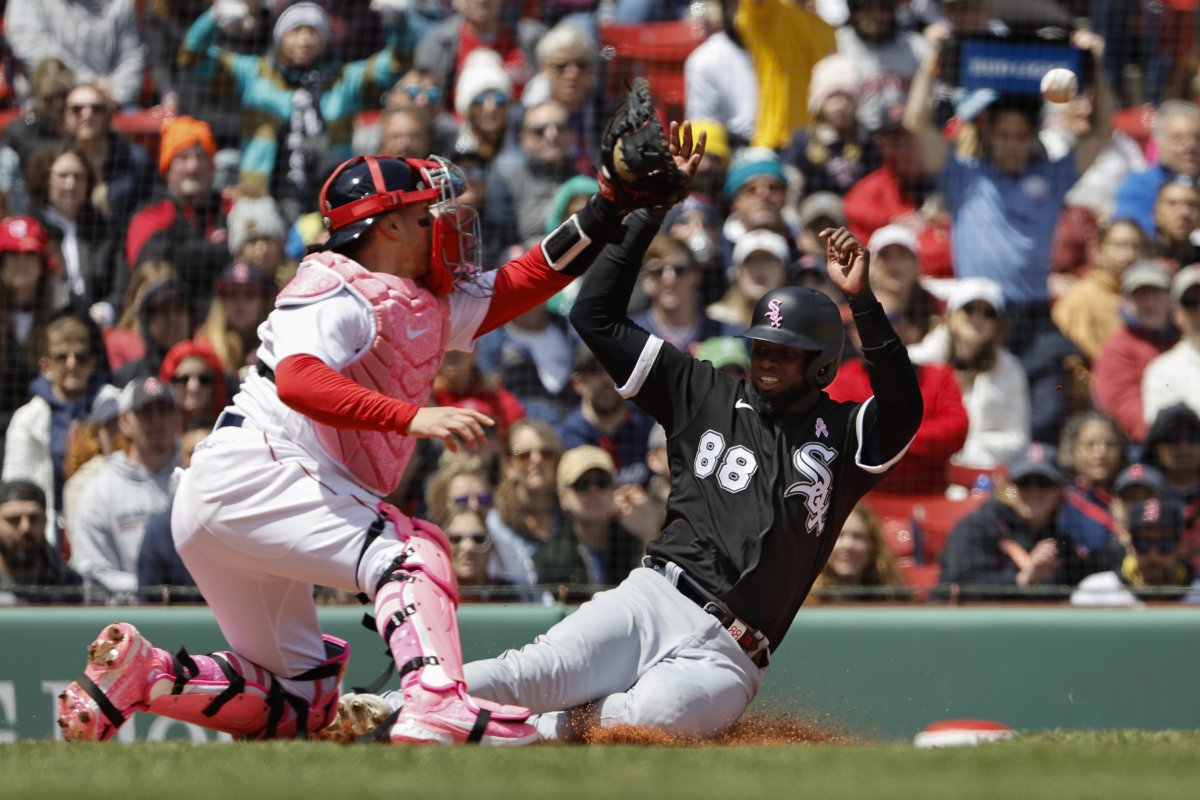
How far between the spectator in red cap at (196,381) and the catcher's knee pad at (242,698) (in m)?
3.04

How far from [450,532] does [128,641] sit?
8.67 feet

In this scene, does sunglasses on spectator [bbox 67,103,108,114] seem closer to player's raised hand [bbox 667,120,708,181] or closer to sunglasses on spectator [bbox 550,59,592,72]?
sunglasses on spectator [bbox 550,59,592,72]

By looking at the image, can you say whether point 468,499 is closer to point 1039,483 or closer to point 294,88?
point 1039,483

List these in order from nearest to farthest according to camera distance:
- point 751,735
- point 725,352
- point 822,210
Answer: point 751,735 → point 725,352 → point 822,210

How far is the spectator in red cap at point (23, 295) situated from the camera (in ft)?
27.6

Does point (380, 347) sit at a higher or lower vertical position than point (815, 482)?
higher

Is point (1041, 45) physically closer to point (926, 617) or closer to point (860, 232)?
point (860, 232)

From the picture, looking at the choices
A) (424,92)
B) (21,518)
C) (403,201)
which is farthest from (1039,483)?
(21,518)

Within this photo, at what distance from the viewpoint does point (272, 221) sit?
9.27 m

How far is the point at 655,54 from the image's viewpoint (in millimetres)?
10406

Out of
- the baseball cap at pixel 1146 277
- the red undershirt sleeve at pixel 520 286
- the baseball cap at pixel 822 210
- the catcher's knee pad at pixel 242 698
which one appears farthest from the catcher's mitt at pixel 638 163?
the baseball cap at pixel 1146 277

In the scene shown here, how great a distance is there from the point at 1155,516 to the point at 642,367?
10.2 ft

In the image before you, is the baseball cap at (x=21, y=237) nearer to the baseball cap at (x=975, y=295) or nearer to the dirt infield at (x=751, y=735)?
the baseball cap at (x=975, y=295)

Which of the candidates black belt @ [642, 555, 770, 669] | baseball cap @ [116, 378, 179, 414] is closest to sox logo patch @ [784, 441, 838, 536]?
black belt @ [642, 555, 770, 669]
